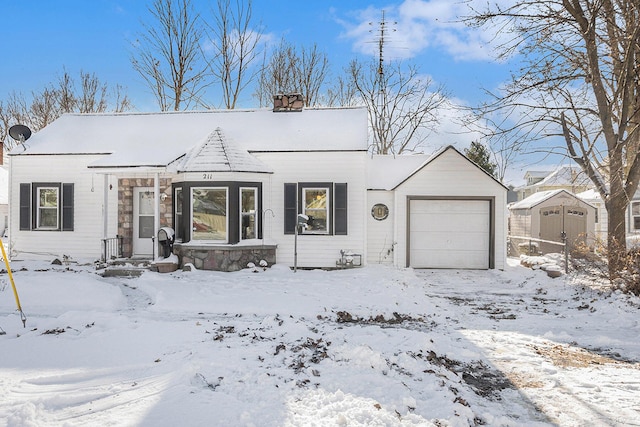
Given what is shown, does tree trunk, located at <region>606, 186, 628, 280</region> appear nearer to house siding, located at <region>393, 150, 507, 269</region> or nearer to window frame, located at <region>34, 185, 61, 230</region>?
house siding, located at <region>393, 150, 507, 269</region>

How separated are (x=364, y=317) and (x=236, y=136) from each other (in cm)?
860

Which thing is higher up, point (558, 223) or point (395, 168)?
point (395, 168)

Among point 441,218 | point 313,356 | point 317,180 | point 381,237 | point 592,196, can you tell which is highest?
point 592,196

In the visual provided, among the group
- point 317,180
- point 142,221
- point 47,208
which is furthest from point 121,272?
point 317,180

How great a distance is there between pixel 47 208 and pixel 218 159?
6593mm

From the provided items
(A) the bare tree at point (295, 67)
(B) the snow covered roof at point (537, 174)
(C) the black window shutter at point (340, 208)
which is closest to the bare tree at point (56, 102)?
(A) the bare tree at point (295, 67)

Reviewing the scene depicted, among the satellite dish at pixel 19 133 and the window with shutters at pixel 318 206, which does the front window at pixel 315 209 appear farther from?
the satellite dish at pixel 19 133

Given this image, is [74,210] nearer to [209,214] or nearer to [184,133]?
[184,133]

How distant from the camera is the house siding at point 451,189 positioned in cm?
1337

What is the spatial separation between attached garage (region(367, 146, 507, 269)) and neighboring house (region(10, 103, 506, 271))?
1.3 inches

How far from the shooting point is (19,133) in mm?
13430

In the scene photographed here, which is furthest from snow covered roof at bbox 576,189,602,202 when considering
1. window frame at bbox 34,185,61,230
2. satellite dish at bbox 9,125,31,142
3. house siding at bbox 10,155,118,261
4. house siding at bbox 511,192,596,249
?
satellite dish at bbox 9,125,31,142

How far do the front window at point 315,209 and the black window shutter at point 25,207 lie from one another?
9283 mm

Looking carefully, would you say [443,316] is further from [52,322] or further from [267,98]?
[267,98]
